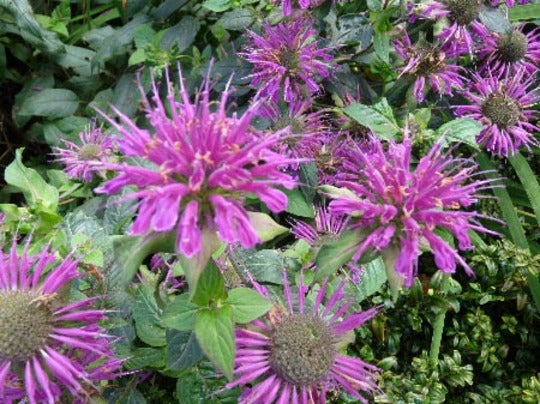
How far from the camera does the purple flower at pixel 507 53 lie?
1520 millimetres

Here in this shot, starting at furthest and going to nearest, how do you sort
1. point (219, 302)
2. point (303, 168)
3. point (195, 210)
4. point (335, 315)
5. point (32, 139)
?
1. point (32, 139)
2. point (303, 168)
3. point (335, 315)
4. point (219, 302)
5. point (195, 210)

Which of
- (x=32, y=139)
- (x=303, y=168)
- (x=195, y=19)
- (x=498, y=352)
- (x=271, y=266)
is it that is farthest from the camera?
(x=32, y=139)

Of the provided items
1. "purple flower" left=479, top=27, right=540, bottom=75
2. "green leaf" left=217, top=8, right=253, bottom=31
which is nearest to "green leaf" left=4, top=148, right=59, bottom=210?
"green leaf" left=217, top=8, right=253, bottom=31

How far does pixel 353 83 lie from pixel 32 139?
111 cm

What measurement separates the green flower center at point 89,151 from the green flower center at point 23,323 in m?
0.67

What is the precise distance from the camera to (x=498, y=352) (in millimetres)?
1529

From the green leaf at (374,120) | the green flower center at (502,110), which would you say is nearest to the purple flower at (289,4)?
the green leaf at (374,120)

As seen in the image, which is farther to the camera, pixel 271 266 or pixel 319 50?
pixel 319 50

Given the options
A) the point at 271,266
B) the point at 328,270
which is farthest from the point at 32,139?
the point at 328,270

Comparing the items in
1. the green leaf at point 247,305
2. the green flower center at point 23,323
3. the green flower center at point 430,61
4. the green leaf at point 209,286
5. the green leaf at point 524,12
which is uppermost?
the green leaf at point 524,12

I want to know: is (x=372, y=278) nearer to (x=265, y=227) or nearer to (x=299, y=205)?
(x=299, y=205)

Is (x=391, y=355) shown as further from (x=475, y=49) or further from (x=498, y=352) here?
(x=475, y=49)

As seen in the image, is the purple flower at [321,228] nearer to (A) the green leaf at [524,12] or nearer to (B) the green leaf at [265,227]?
(B) the green leaf at [265,227]

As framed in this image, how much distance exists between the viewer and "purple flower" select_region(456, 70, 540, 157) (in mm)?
1478
